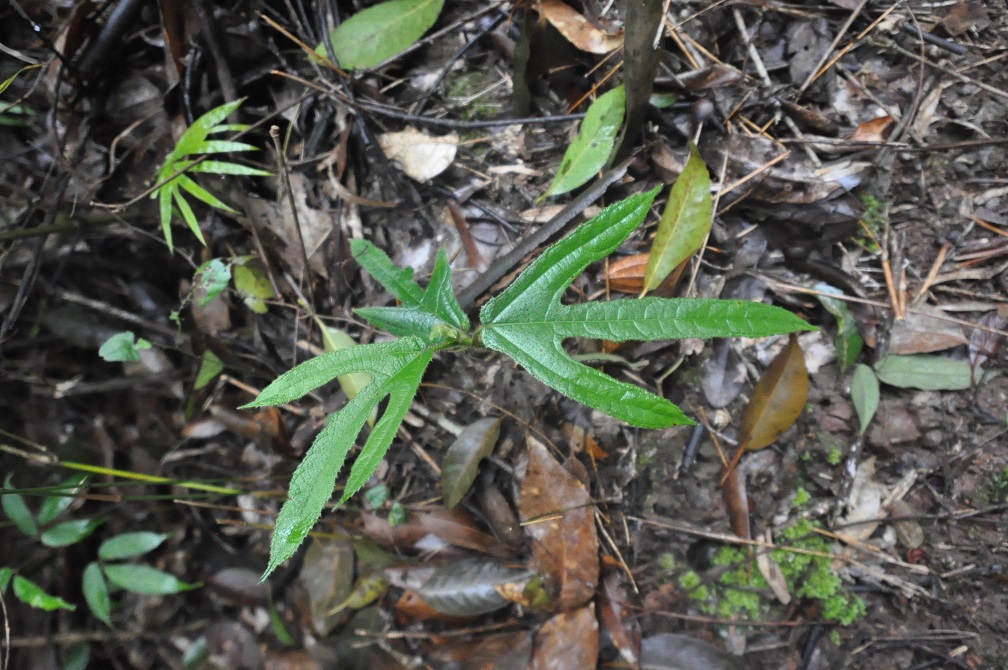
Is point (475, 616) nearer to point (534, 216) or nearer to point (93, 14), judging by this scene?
point (534, 216)

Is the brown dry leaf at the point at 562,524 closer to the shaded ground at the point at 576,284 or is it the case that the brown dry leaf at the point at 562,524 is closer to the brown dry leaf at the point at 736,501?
the shaded ground at the point at 576,284

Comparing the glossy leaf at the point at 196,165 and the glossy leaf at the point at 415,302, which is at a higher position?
the glossy leaf at the point at 196,165

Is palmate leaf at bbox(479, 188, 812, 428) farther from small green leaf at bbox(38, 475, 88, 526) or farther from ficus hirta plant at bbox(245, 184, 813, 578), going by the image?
small green leaf at bbox(38, 475, 88, 526)

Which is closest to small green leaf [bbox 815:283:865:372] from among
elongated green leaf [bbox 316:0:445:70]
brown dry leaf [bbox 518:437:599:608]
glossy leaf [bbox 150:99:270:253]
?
brown dry leaf [bbox 518:437:599:608]

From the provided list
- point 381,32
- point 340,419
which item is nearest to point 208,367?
point 340,419

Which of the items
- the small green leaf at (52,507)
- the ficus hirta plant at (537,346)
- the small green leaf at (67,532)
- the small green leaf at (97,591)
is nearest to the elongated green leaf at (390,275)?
the ficus hirta plant at (537,346)
